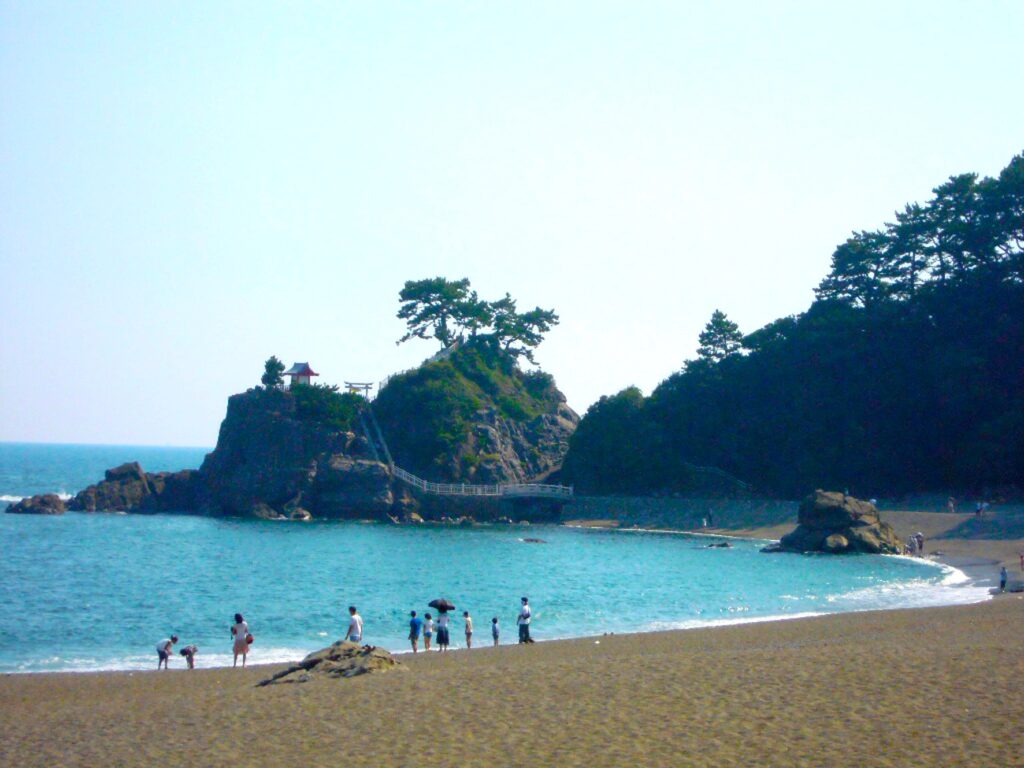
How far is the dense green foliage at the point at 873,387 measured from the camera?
61.2 m

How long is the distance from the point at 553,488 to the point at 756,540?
1774 cm

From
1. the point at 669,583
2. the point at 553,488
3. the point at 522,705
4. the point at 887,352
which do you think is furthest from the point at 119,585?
the point at 887,352

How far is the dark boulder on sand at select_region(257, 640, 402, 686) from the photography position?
1733cm

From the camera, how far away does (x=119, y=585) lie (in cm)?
3791

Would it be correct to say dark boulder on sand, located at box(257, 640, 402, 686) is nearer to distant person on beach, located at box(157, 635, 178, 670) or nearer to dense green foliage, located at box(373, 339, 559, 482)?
distant person on beach, located at box(157, 635, 178, 670)

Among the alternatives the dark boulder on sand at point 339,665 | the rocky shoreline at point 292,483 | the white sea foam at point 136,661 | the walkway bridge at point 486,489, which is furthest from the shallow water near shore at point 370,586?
the walkway bridge at point 486,489

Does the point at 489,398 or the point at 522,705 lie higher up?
the point at 489,398

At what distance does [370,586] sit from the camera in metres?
38.3

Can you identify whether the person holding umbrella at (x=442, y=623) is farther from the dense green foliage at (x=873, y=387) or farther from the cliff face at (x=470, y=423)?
the cliff face at (x=470, y=423)

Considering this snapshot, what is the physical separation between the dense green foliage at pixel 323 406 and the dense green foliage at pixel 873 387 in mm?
16295

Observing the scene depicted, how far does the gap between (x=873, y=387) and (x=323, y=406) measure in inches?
1456

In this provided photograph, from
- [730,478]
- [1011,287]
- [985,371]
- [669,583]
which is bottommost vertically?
[669,583]

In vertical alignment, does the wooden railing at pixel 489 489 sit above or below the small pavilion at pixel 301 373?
below

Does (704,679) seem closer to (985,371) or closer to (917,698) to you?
(917,698)
